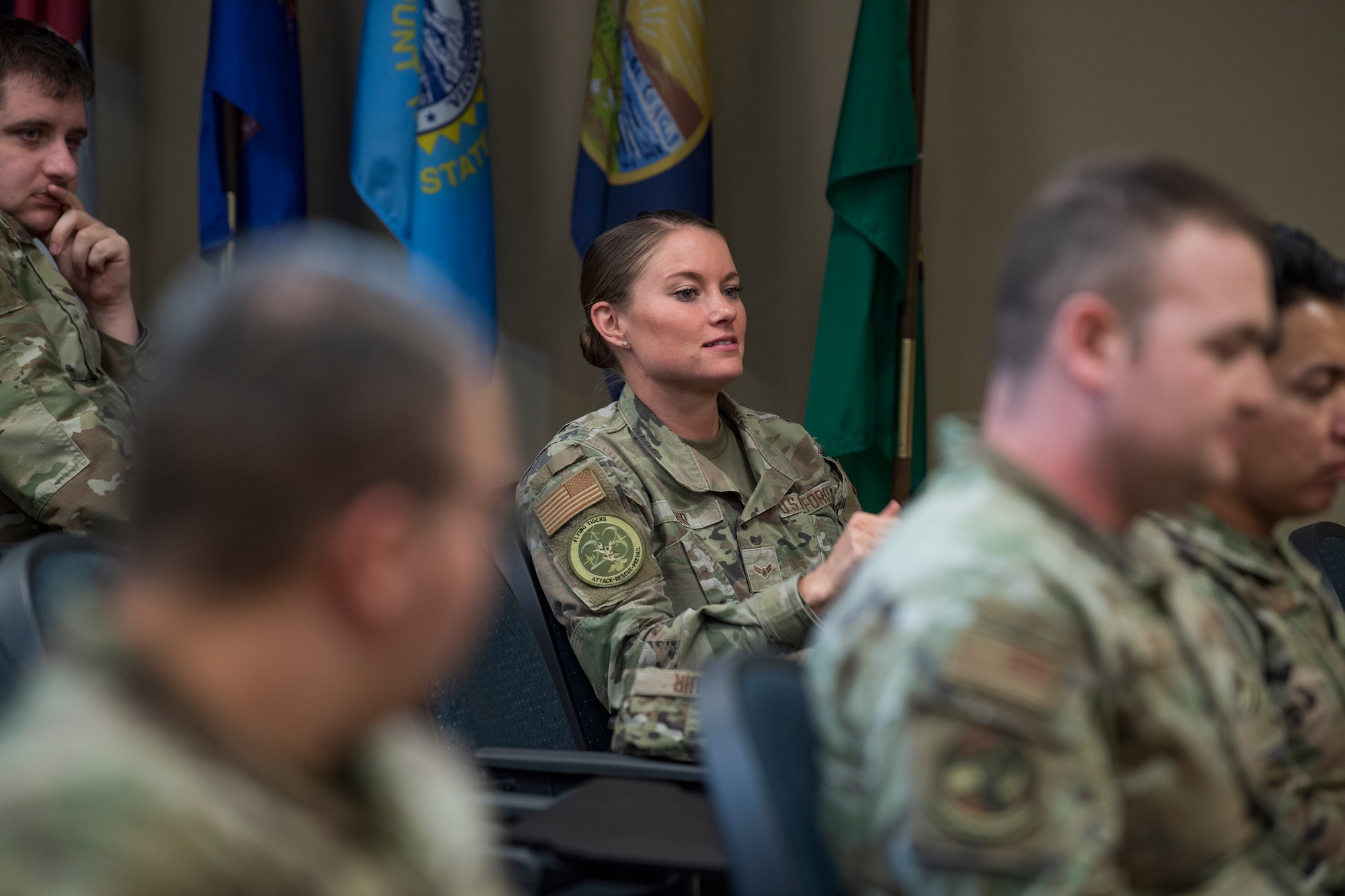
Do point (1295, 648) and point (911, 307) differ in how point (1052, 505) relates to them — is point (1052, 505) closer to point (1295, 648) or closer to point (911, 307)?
point (1295, 648)

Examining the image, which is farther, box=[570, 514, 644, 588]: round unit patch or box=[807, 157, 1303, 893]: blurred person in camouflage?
box=[570, 514, 644, 588]: round unit patch

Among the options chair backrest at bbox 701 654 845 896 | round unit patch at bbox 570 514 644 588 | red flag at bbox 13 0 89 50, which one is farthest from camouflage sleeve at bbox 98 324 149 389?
chair backrest at bbox 701 654 845 896

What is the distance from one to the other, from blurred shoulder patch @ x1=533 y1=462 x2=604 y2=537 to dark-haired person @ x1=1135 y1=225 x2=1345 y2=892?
0.89 m

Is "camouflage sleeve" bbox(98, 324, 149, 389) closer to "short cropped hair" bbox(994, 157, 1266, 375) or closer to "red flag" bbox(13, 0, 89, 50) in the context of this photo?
"red flag" bbox(13, 0, 89, 50)

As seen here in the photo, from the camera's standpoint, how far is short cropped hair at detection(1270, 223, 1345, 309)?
51.8 inches

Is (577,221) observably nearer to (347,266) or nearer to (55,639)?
(55,639)

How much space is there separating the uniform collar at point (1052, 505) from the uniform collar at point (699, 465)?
1.17m

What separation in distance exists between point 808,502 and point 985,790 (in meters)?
1.49

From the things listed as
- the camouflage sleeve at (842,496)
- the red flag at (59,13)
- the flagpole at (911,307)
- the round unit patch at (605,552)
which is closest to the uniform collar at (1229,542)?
the round unit patch at (605,552)

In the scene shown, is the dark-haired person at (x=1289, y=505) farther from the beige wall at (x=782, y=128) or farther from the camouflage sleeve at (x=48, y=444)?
the beige wall at (x=782, y=128)

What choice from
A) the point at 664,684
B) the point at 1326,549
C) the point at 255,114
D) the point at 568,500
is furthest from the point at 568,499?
the point at 255,114

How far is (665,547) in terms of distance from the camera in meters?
2.04

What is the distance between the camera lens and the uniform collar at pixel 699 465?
83.5 inches

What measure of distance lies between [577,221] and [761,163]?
0.70 meters
